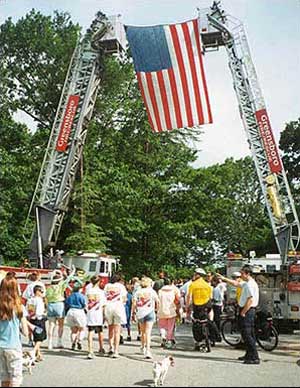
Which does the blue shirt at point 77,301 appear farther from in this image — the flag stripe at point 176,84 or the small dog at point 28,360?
the flag stripe at point 176,84

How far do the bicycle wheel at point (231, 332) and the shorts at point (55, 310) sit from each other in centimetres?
400

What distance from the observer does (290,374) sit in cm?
1019

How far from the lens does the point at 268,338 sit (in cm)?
1376

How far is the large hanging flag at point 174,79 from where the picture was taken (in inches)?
901

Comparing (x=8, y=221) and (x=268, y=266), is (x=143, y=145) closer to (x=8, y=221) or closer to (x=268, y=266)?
(x=8, y=221)

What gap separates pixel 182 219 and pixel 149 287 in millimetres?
23969

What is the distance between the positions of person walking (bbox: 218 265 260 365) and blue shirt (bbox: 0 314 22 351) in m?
5.21

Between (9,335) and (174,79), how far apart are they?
55.4ft

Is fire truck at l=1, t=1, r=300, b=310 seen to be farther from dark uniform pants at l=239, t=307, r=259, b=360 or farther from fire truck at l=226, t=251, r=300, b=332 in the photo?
dark uniform pants at l=239, t=307, r=259, b=360

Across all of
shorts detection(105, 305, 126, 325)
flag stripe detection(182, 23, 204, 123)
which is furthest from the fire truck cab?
shorts detection(105, 305, 126, 325)

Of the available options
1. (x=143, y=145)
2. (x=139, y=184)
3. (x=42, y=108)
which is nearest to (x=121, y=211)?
(x=139, y=184)

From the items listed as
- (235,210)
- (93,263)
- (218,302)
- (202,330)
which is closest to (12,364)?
(202,330)

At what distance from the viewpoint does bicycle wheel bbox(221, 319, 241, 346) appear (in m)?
14.4

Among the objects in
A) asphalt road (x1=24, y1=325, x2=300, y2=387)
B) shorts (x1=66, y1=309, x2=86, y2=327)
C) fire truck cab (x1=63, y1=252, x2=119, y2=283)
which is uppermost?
fire truck cab (x1=63, y1=252, x2=119, y2=283)
